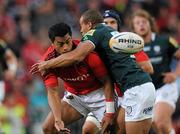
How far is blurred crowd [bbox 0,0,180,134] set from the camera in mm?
15953

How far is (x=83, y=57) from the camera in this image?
982 centimetres

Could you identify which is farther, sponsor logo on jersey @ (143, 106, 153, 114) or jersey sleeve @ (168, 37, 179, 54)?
jersey sleeve @ (168, 37, 179, 54)

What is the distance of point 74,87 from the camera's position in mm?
10602

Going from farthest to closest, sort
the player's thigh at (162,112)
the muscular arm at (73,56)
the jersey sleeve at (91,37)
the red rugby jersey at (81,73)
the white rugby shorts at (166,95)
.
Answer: the white rugby shorts at (166,95) < the player's thigh at (162,112) < the red rugby jersey at (81,73) < the jersey sleeve at (91,37) < the muscular arm at (73,56)

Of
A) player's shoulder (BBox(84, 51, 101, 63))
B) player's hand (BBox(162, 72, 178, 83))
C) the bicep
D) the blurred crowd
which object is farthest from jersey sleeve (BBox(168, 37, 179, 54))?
the blurred crowd

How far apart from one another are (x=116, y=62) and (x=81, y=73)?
0.51m

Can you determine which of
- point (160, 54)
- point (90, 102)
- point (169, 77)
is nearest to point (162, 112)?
point (169, 77)

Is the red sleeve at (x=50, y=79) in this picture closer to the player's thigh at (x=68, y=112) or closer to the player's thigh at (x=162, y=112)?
the player's thigh at (x=68, y=112)

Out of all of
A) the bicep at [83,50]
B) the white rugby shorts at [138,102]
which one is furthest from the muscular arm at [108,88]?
the bicep at [83,50]

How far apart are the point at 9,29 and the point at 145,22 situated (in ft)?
17.8

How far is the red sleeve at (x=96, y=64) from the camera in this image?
10.1 metres

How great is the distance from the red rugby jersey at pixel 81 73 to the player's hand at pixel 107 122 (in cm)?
50

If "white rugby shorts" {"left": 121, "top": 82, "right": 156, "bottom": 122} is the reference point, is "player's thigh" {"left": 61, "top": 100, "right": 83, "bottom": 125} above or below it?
below

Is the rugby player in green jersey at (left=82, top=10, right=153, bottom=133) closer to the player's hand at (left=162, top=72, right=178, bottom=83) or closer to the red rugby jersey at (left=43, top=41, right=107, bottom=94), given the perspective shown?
the red rugby jersey at (left=43, top=41, right=107, bottom=94)
